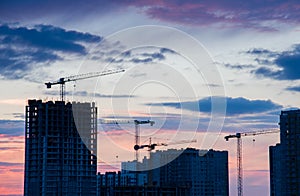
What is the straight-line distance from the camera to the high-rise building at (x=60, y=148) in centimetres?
10869

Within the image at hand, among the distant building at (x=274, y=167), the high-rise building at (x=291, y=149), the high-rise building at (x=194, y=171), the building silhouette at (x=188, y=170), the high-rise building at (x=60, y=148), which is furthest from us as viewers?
the high-rise building at (x=194, y=171)

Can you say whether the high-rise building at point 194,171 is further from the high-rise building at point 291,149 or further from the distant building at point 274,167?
the high-rise building at point 291,149

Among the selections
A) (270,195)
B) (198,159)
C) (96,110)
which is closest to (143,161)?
(198,159)

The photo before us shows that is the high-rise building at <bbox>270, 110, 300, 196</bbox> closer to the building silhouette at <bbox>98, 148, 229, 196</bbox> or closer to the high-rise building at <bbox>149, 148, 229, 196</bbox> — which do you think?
the building silhouette at <bbox>98, 148, 229, 196</bbox>

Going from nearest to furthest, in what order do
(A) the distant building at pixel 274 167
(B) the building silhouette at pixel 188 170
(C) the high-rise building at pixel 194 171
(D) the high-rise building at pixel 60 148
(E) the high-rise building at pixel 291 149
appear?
1. (D) the high-rise building at pixel 60 148
2. (E) the high-rise building at pixel 291 149
3. (A) the distant building at pixel 274 167
4. (B) the building silhouette at pixel 188 170
5. (C) the high-rise building at pixel 194 171

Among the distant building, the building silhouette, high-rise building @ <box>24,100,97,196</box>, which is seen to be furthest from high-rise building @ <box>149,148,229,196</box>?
high-rise building @ <box>24,100,97,196</box>

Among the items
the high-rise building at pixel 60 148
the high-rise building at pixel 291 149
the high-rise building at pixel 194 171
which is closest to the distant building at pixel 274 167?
the high-rise building at pixel 194 171

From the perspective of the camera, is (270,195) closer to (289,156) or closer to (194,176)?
(194,176)

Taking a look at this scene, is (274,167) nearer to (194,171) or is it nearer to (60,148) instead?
(194,171)

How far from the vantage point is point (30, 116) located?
112 m

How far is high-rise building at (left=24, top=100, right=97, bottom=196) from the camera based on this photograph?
357ft

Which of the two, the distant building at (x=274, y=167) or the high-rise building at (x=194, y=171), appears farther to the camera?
the high-rise building at (x=194, y=171)

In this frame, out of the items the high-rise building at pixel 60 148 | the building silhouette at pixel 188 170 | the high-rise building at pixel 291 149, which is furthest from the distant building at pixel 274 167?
the high-rise building at pixel 60 148

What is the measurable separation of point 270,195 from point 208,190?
26.4 m
